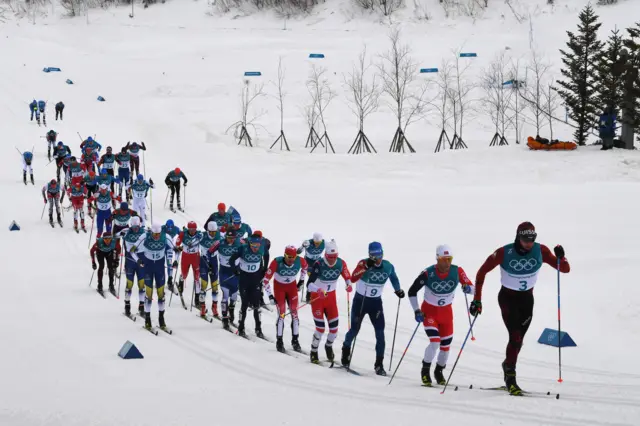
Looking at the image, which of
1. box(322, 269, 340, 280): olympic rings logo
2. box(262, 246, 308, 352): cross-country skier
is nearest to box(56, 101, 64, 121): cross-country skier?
box(262, 246, 308, 352): cross-country skier

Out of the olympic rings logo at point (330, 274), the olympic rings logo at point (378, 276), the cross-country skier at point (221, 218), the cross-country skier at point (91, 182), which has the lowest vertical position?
the olympic rings logo at point (330, 274)

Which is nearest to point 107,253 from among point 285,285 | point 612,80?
point 285,285

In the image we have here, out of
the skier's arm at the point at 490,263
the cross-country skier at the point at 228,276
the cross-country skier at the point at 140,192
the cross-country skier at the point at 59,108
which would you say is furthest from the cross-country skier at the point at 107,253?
the cross-country skier at the point at 59,108

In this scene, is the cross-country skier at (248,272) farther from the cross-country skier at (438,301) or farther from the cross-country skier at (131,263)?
the cross-country skier at (438,301)

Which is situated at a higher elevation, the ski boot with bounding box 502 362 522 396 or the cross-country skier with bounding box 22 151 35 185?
the cross-country skier with bounding box 22 151 35 185

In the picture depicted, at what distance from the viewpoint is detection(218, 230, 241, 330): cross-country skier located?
14047 millimetres

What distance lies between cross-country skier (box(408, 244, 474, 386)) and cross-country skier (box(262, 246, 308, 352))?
2.99 m

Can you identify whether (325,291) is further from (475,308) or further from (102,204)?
(102,204)

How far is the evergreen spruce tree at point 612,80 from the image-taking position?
3100cm

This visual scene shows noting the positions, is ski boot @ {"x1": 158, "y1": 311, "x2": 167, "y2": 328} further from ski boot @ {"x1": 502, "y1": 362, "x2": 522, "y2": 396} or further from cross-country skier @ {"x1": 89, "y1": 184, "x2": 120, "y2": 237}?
cross-country skier @ {"x1": 89, "y1": 184, "x2": 120, "y2": 237}

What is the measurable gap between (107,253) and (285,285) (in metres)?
6.02

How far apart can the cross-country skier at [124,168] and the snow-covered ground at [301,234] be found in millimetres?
1948

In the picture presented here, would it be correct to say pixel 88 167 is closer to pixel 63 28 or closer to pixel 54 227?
pixel 54 227

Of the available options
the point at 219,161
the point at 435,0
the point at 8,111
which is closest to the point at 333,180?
the point at 219,161
